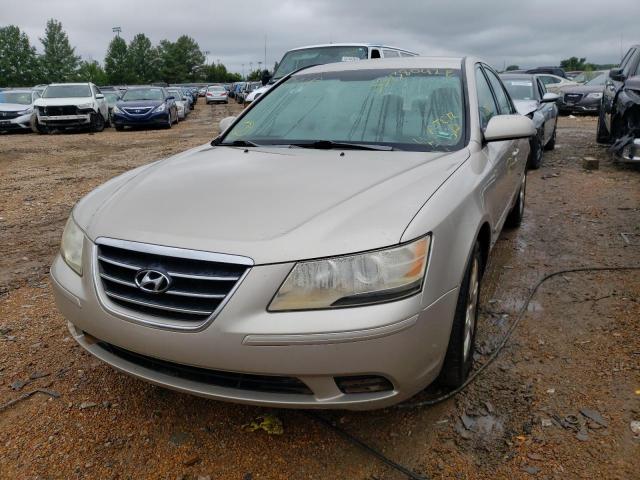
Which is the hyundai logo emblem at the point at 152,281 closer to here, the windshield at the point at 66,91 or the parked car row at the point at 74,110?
the parked car row at the point at 74,110

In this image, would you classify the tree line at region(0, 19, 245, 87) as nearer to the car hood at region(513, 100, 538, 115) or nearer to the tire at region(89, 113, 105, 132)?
the tire at region(89, 113, 105, 132)

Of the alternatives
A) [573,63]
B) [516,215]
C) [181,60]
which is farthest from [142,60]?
[516,215]

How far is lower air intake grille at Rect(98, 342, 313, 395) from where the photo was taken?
1955 millimetres

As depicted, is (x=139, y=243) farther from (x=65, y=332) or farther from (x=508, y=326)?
(x=508, y=326)

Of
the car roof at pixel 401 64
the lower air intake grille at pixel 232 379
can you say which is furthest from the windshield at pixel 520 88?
the lower air intake grille at pixel 232 379

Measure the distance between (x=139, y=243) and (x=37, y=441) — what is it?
1020mm

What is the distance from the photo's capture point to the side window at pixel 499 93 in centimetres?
409

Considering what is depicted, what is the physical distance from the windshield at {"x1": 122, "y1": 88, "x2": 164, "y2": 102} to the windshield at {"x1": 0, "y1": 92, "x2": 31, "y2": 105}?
3140 mm

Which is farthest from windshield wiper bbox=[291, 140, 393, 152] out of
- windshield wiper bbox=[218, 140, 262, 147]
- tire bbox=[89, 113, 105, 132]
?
tire bbox=[89, 113, 105, 132]

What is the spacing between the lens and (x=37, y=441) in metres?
2.26

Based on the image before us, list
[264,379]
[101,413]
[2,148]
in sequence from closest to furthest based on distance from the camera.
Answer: [264,379]
[101,413]
[2,148]

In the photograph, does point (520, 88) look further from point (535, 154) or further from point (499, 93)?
point (499, 93)

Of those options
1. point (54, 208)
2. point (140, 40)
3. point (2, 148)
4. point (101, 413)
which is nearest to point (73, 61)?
point (140, 40)

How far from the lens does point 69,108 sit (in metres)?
16.0
